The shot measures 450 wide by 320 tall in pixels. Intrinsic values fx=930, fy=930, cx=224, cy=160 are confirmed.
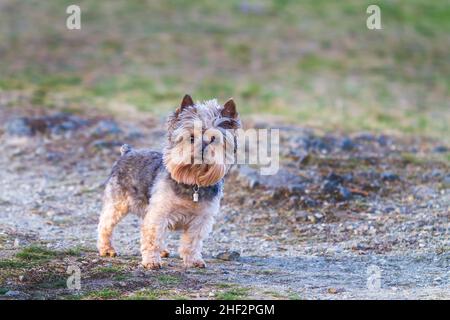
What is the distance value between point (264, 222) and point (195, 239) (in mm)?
2971

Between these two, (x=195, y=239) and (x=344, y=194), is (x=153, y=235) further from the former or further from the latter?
(x=344, y=194)

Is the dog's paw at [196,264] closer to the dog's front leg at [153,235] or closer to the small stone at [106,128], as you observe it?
the dog's front leg at [153,235]

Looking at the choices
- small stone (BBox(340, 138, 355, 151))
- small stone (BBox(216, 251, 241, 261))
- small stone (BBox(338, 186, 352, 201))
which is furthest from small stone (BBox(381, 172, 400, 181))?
small stone (BBox(216, 251, 241, 261))

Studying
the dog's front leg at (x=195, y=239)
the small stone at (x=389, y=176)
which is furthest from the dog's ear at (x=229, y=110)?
the small stone at (x=389, y=176)

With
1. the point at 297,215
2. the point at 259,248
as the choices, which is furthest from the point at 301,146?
the point at 259,248

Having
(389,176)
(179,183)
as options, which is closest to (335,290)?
(179,183)

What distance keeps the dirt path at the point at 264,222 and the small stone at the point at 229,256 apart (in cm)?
6

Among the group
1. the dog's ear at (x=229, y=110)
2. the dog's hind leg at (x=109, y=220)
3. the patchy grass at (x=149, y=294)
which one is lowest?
the patchy grass at (x=149, y=294)

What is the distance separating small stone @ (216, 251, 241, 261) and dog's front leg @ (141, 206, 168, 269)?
1051 mm

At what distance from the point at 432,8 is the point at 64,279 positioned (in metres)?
29.0

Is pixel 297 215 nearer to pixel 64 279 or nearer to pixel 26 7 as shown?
pixel 64 279

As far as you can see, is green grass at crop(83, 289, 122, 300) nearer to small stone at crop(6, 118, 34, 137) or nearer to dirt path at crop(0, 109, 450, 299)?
dirt path at crop(0, 109, 450, 299)

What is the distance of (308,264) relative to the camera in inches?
438

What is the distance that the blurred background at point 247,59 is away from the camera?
75.2ft
